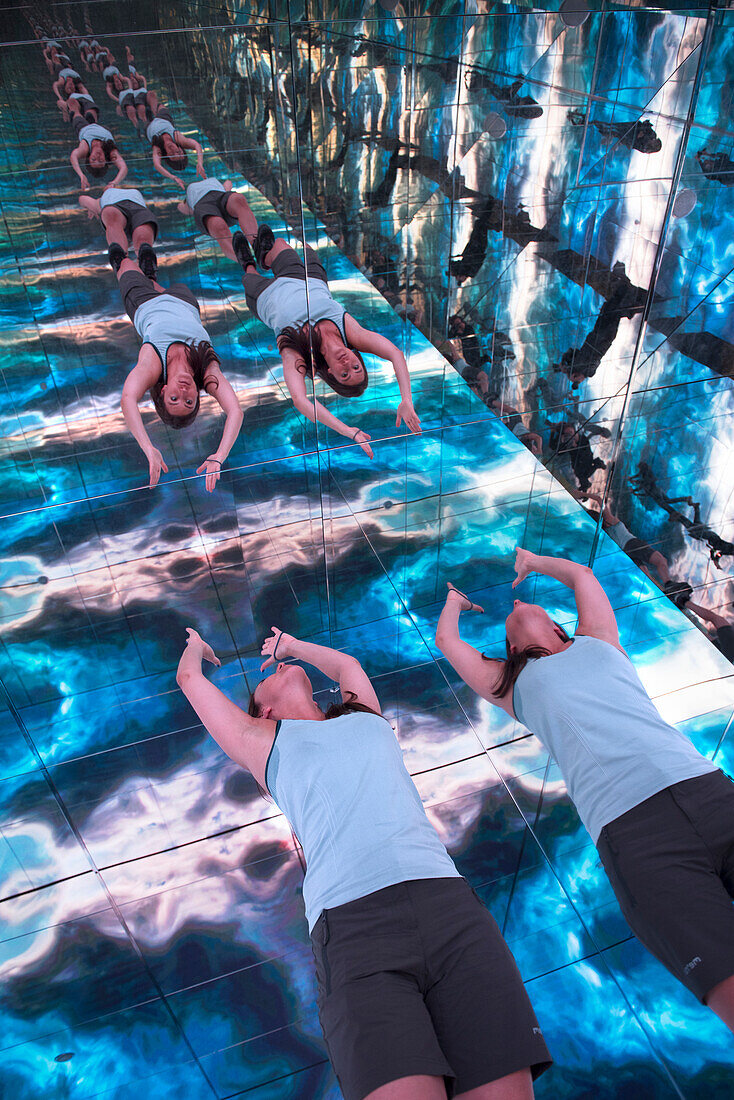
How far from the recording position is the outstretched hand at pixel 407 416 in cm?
263

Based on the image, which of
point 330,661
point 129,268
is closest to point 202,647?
point 330,661

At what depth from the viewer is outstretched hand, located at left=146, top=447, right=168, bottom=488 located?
2.44m

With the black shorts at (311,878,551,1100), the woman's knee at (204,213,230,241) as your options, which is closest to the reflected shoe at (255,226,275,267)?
the woman's knee at (204,213,230,241)

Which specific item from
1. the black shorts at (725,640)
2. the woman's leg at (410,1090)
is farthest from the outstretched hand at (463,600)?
the woman's leg at (410,1090)

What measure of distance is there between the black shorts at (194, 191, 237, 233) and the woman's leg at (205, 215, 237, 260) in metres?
0.01

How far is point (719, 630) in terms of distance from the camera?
2615 millimetres

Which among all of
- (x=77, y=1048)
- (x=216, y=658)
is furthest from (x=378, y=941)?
(x=216, y=658)

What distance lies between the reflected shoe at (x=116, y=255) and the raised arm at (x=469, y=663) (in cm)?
155

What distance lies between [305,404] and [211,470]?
41 cm

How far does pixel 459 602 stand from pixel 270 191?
4.88ft

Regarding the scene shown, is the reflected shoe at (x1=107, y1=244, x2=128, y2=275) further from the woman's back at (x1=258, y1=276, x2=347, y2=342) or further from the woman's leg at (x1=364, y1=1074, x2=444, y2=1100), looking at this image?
the woman's leg at (x1=364, y1=1074, x2=444, y2=1100)

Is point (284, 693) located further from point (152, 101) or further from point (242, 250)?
point (152, 101)

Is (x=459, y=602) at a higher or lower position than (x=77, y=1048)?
higher

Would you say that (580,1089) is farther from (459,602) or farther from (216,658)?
(216,658)
